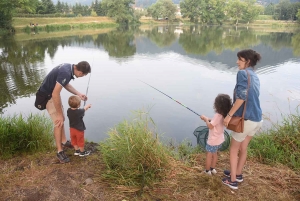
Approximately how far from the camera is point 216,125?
3.01 m

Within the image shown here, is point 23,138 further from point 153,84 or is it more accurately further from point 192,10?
point 192,10

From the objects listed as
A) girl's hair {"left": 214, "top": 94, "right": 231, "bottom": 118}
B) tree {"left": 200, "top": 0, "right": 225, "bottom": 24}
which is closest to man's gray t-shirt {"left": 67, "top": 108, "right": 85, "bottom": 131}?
girl's hair {"left": 214, "top": 94, "right": 231, "bottom": 118}

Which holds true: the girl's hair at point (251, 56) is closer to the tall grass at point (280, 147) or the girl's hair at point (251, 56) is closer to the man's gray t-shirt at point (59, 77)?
the tall grass at point (280, 147)

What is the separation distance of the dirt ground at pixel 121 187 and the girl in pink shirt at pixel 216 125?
251mm

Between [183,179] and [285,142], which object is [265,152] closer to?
[285,142]

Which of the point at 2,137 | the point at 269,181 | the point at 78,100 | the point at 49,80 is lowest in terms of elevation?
the point at 269,181

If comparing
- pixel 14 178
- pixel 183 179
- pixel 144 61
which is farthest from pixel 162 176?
pixel 144 61

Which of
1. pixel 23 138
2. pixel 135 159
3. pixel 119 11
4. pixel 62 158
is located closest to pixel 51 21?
pixel 119 11

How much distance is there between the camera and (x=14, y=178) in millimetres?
3084

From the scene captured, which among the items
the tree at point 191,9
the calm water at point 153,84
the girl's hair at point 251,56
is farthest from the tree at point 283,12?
the girl's hair at point 251,56

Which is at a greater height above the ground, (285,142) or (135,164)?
(135,164)

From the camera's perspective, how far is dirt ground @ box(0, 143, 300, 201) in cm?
280

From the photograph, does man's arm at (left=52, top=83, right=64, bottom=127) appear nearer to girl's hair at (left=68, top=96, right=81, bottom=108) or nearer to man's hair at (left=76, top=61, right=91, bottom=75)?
girl's hair at (left=68, top=96, right=81, bottom=108)

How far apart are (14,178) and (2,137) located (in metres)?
1.20
